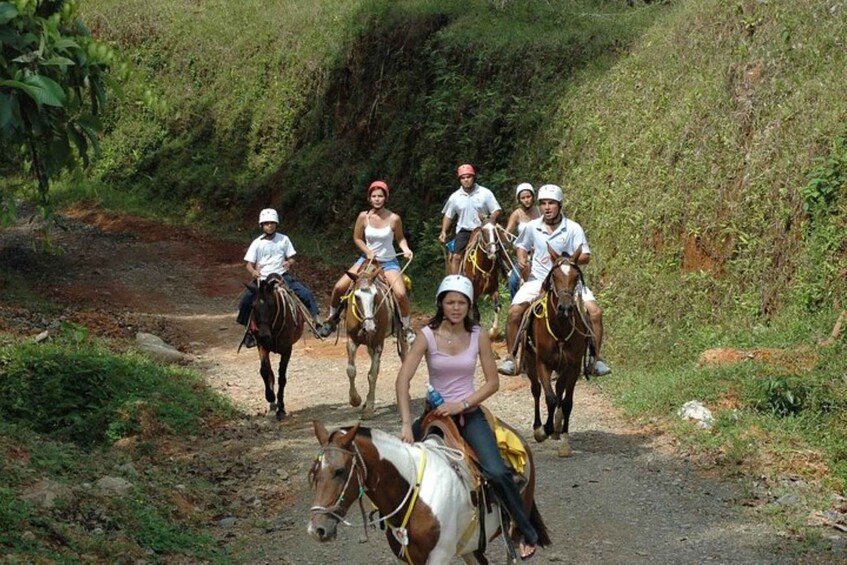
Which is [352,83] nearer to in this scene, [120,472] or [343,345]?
[343,345]

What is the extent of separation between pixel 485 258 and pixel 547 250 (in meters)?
6.29

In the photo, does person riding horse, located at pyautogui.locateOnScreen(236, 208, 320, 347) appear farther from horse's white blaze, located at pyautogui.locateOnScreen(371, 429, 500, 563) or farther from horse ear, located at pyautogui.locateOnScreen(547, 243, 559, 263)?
horse's white blaze, located at pyautogui.locateOnScreen(371, 429, 500, 563)

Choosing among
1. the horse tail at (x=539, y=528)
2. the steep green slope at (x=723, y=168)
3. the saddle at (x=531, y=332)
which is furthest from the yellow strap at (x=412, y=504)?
the steep green slope at (x=723, y=168)

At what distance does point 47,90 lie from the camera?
8.09 meters

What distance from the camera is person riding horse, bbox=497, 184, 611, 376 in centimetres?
1255

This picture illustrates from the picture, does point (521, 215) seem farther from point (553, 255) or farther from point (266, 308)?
point (553, 255)

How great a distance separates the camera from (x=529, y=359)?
42.6ft

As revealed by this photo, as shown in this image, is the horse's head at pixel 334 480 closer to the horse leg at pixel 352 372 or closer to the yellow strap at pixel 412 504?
the yellow strap at pixel 412 504

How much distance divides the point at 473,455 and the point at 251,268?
847cm

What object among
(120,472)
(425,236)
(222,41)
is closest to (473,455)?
(120,472)

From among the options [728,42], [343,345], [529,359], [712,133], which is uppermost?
[728,42]

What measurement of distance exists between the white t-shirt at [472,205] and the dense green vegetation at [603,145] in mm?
2319

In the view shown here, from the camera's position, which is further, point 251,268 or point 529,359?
point 251,268

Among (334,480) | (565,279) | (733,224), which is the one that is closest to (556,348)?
(565,279)
